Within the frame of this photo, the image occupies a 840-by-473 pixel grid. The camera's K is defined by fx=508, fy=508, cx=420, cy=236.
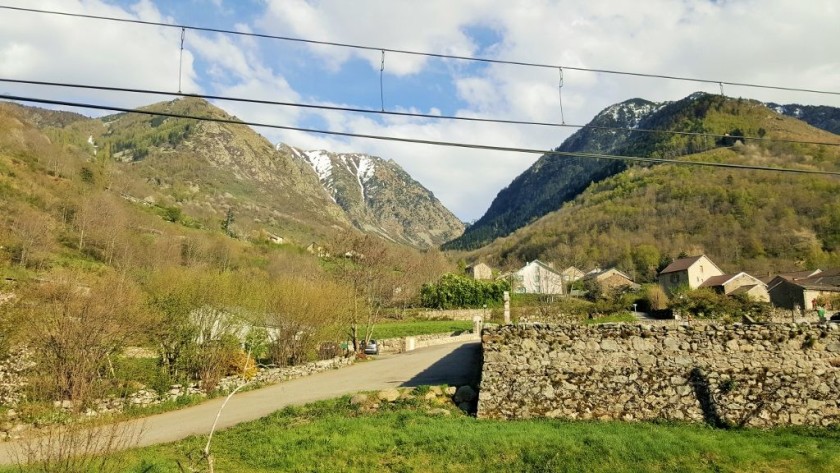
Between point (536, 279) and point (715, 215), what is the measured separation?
56324 mm

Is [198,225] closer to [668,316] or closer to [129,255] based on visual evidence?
[129,255]

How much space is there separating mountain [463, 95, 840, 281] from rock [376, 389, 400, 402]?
7730cm

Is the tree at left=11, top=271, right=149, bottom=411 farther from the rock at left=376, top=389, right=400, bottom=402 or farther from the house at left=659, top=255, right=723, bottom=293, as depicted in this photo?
the house at left=659, top=255, right=723, bottom=293

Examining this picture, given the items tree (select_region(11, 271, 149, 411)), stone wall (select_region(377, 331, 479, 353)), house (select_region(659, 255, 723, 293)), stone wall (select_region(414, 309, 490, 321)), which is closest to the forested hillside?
tree (select_region(11, 271, 149, 411))

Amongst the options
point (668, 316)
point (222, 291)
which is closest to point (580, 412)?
point (222, 291)

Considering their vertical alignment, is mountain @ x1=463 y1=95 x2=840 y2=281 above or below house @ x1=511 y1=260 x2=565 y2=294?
above

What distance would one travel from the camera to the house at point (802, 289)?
51812mm

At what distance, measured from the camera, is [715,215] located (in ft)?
375

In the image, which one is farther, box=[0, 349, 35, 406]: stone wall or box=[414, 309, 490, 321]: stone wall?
box=[414, 309, 490, 321]: stone wall

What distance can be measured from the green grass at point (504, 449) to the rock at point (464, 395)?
1631mm

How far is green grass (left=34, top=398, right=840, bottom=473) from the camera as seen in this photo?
965cm

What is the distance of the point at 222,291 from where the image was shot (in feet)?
69.8

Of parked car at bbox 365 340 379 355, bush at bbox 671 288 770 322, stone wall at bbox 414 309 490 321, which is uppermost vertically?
bush at bbox 671 288 770 322

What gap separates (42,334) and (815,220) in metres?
121
